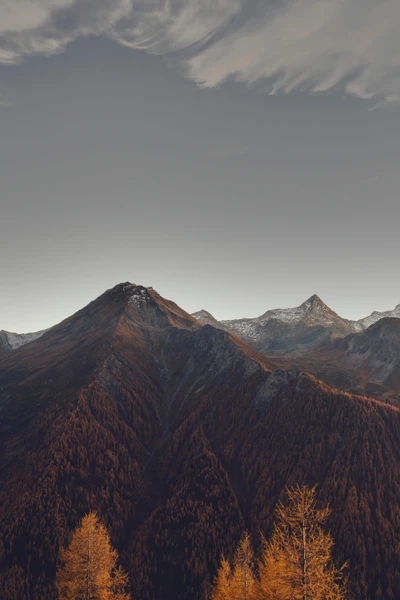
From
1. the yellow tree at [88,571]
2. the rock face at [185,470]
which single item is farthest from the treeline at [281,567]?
the rock face at [185,470]

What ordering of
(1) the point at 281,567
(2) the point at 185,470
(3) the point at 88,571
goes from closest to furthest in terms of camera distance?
(1) the point at 281,567, (3) the point at 88,571, (2) the point at 185,470

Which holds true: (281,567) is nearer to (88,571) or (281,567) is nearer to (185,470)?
(88,571)

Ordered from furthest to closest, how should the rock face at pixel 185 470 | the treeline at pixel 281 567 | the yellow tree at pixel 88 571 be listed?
the rock face at pixel 185 470, the yellow tree at pixel 88 571, the treeline at pixel 281 567

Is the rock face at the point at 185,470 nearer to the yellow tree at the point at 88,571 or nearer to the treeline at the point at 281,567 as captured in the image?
the treeline at the point at 281,567

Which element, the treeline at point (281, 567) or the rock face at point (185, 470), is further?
the rock face at point (185, 470)

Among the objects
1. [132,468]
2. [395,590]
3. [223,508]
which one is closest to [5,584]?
[132,468]

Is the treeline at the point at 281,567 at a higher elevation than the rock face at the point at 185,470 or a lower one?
higher

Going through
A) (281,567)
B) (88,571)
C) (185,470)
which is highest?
(281,567)

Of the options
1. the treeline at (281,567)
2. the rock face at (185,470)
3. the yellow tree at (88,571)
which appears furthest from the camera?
the rock face at (185,470)

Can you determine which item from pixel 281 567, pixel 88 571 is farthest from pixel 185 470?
pixel 281 567

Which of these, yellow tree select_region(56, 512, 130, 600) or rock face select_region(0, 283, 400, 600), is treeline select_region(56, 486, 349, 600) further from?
rock face select_region(0, 283, 400, 600)
